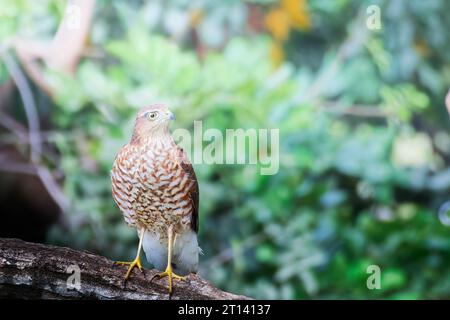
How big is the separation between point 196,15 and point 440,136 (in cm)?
124

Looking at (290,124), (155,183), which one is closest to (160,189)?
(155,183)

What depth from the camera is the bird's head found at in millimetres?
1889

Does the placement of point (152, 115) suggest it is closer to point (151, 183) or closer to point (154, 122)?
point (154, 122)

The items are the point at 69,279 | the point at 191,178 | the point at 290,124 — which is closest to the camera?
the point at 69,279

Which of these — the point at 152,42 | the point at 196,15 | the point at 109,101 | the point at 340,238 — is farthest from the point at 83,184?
the point at 340,238

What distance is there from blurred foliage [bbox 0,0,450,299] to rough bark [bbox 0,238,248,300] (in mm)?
891

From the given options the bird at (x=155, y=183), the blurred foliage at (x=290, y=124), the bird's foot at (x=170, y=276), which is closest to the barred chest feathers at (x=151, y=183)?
the bird at (x=155, y=183)

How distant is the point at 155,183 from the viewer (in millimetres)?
1866

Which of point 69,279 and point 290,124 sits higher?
point 290,124

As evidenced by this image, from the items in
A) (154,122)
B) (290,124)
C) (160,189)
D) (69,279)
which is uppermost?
(290,124)

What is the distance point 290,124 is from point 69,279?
1327mm

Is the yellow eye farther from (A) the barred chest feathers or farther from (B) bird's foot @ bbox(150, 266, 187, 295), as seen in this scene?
(B) bird's foot @ bbox(150, 266, 187, 295)
